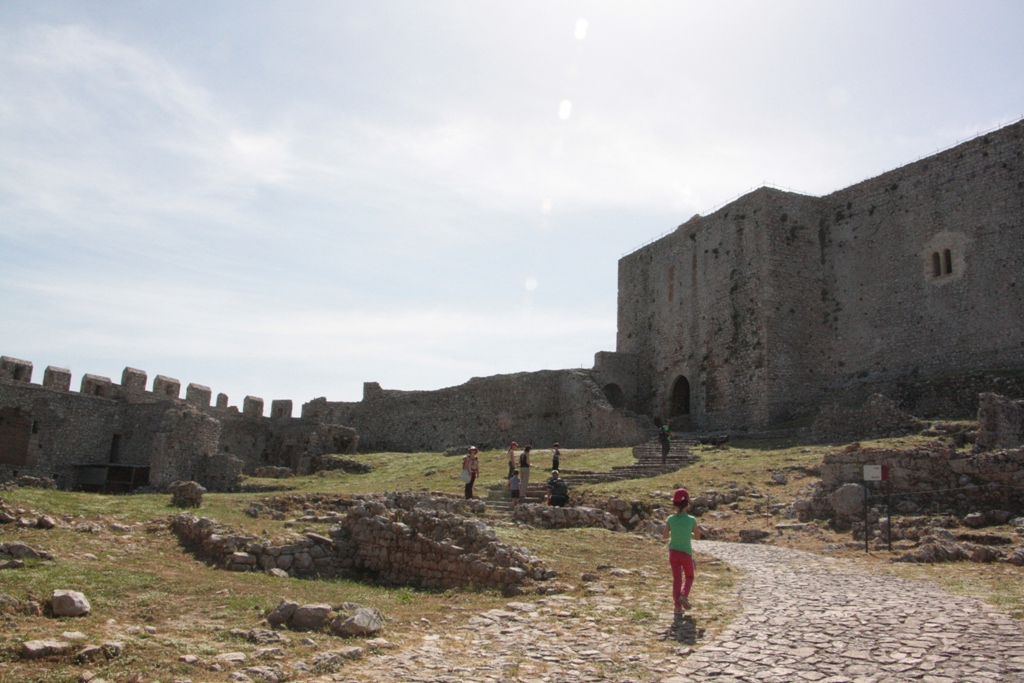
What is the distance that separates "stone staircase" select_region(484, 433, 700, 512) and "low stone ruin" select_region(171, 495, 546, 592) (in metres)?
5.50

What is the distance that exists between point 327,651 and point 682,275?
3507 centimetres

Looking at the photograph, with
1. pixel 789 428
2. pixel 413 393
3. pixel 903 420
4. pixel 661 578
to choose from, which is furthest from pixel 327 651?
pixel 413 393

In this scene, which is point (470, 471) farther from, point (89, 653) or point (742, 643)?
point (89, 653)

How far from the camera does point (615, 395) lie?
42.0 meters

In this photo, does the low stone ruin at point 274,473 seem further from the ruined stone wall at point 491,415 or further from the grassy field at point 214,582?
the grassy field at point 214,582

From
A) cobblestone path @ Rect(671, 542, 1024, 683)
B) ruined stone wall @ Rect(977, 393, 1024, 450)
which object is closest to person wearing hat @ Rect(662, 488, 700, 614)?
cobblestone path @ Rect(671, 542, 1024, 683)

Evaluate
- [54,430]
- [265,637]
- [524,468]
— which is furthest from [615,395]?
[265,637]

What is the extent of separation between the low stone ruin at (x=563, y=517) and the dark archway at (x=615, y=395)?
24138 mm

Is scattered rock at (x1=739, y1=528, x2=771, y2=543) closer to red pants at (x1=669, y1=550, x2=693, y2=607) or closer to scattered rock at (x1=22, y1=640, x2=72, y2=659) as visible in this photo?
red pants at (x1=669, y1=550, x2=693, y2=607)

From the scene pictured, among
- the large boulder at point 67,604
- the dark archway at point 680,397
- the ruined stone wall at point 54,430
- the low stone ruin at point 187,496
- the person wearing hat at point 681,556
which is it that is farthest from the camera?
the dark archway at point 680,397

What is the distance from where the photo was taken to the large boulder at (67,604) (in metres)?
7.95

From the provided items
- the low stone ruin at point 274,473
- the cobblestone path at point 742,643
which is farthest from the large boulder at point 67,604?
the low stone ruin at point 274,473

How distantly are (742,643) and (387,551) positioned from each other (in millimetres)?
7467

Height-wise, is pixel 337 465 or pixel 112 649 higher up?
pixel 337 465
